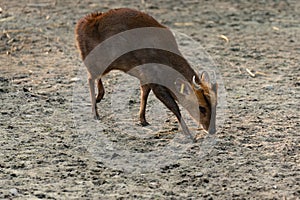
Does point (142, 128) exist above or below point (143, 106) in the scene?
below

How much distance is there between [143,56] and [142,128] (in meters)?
0.73

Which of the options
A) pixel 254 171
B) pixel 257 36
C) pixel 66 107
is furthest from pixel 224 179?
pixel 257 36

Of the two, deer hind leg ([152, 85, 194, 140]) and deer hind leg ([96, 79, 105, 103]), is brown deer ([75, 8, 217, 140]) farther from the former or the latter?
deer hind leg ([96, 79, 105, 103])

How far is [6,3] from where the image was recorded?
12.0m

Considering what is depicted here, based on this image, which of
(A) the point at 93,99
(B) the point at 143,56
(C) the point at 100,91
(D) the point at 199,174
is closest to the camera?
(D) the point at 199,174

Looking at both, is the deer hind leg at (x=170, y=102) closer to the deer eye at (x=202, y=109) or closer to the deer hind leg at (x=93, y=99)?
the deer eye at (x=202, y=109)

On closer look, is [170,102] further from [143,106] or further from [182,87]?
[143,106]

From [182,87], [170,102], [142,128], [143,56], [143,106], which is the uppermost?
[143,56]

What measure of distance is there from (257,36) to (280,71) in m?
1.69

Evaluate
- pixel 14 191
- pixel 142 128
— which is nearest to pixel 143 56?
pixel 142 128

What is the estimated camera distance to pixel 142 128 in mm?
7438

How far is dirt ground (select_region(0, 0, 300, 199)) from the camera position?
19.4 feet

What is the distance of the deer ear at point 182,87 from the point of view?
7203 millimetres

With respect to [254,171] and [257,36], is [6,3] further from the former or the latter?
[254,171]
